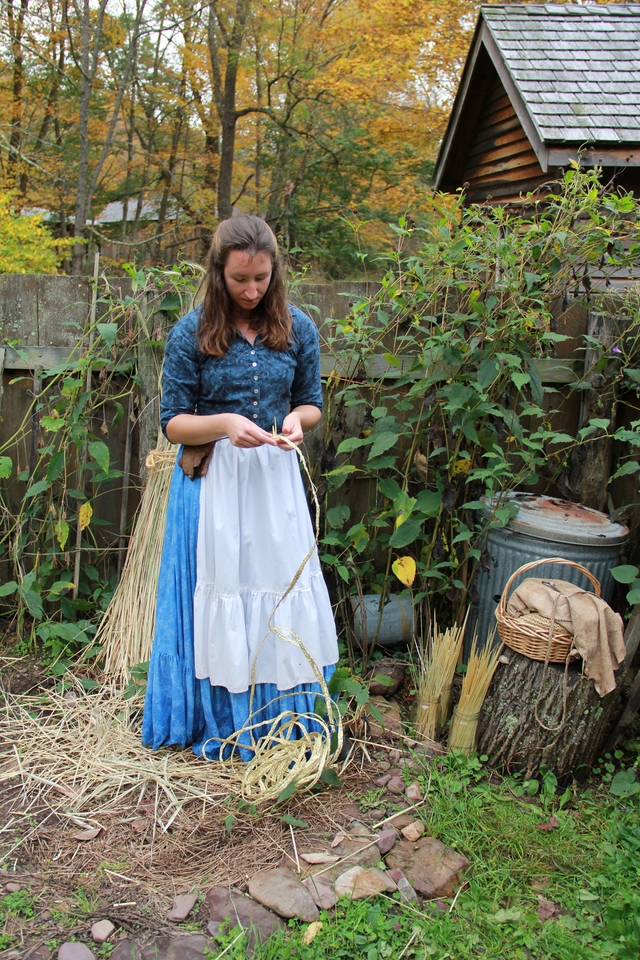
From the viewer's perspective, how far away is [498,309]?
2555mm

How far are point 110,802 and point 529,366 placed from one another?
2.12m

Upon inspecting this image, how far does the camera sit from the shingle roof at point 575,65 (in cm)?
617

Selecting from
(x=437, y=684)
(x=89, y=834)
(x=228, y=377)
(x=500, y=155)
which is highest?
(x=500, y=155)

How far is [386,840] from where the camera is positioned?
2.06 metres

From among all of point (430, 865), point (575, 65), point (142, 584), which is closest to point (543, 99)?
point (575, 65)

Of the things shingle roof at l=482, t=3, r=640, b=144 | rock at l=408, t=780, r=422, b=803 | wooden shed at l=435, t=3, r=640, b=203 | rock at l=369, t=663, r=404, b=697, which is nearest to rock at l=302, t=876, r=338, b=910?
rock at l=408, t=780, r=422, b=803

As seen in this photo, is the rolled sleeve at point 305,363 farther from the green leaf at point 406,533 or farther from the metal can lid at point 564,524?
the metal can lid at point 564,524

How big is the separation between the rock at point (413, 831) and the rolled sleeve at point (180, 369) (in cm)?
145

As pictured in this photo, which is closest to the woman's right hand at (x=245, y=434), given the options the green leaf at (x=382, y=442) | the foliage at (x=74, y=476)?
the green leaf at (x=382, y=442)

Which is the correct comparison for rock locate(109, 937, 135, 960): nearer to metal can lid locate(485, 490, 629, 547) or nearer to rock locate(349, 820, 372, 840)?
rock locate(349, 820, 372, 840)

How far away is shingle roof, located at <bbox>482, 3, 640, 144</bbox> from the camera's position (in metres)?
6.17

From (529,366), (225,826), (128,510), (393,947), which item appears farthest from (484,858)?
(128,510)

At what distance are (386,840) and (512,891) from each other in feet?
1.22

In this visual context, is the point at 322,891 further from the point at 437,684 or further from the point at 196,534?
the point at 196,534
